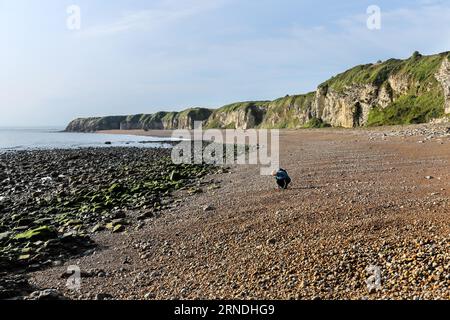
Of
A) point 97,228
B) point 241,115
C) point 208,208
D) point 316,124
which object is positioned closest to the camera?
point 97,228

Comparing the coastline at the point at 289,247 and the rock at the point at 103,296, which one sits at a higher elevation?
the coastline at the point at 289,247

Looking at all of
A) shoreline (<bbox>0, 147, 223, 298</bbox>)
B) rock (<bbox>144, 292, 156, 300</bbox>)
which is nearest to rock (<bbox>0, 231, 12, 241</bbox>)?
shoreline (<bbox>0, 147, 223, 298</bbox>)

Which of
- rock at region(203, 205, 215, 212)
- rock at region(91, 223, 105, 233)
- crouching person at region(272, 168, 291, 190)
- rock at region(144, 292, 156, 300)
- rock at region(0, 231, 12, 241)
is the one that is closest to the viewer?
rock at region(144, 292, 156, 300)

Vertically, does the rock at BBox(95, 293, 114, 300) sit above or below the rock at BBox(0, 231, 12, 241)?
above

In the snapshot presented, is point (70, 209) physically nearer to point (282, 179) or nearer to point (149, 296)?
point (282, 179)

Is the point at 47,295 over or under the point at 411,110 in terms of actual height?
under

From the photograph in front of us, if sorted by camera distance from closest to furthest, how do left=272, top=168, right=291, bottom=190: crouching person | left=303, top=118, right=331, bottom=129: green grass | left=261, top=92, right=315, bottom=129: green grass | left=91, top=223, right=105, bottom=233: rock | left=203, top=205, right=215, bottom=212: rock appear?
left=91, top=223, right=105, bottom=233: rock < left=203, top=205, right=215, bottom=212: rock < left=272, top=168, right=291, bottom=190: crouching person < left=303, top=118, right=331, bottom=129: green grass < left=261, top=92, right=315, bottom=129: green grass

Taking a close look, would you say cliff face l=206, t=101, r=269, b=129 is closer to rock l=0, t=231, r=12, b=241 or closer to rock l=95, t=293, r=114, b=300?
rock l=0, t=231, r=12, b=241

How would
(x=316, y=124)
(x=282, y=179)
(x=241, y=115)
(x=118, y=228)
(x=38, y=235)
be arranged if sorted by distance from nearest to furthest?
(x=38, y=235) < (x=118, y=228) < (x=282, y=179) < (x=316, y=124) < (x=241, y=115)

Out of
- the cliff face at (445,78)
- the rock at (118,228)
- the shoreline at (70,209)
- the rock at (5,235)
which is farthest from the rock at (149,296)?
the cliff face at (445,78)

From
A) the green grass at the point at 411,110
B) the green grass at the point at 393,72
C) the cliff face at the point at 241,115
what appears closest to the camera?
the green grass at the point at 411,110

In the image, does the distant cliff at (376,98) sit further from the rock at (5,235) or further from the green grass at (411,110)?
the rock at (5,235)

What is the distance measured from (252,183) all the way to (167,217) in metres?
6.72

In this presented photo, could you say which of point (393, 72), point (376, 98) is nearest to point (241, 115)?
point (376, 98)
